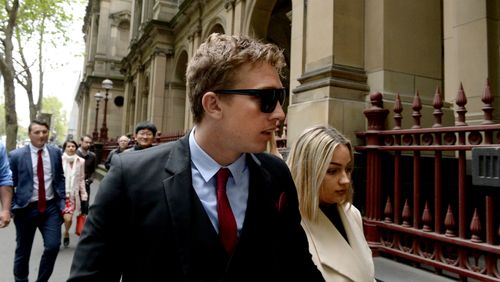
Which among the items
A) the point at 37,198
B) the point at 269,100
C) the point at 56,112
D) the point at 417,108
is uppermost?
the point at 56,112

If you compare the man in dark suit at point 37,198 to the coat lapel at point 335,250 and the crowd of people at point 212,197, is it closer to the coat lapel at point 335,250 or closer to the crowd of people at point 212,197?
the coat lapel at point 335,250

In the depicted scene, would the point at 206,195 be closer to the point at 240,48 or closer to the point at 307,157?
the point at 240,48

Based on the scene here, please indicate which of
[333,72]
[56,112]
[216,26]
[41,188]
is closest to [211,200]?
[41,188]

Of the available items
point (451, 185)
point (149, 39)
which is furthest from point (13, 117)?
point (451, 185)

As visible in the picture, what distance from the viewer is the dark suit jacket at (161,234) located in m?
1.37

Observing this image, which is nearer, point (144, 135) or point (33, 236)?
point (33, 236)

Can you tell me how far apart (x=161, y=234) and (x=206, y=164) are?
328 millimetres

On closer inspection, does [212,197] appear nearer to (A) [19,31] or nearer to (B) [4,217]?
(B) [4,217]

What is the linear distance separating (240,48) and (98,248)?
903mm

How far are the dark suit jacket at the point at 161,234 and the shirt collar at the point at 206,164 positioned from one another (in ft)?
0.14

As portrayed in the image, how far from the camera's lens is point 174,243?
138 cm

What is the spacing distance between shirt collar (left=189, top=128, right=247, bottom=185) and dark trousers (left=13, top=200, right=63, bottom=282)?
370 centimetres

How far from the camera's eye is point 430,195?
490cm

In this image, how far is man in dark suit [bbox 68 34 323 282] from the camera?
1.38 meters
